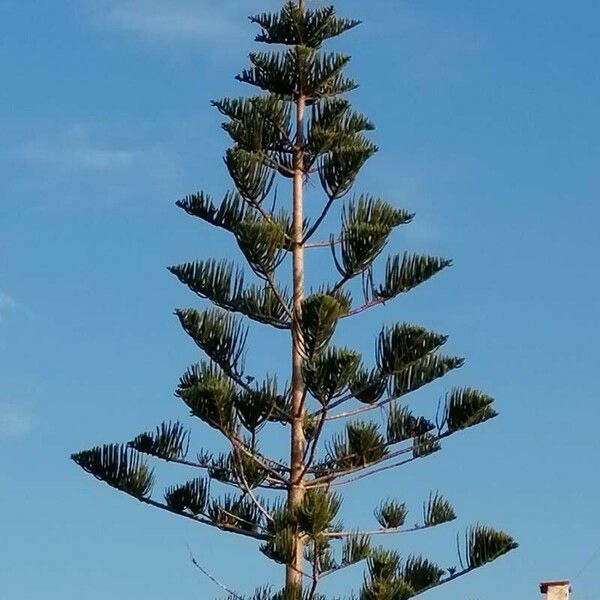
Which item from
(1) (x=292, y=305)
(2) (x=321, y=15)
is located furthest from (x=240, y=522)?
(2) (x=321, y=15)

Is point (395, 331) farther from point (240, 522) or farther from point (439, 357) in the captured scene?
point (240, 522)

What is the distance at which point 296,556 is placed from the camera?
473 inches

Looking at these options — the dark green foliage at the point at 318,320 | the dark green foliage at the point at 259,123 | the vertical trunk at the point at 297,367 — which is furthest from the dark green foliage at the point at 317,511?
the dark green foliage at the point at 259,123

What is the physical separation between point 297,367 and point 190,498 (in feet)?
3.59

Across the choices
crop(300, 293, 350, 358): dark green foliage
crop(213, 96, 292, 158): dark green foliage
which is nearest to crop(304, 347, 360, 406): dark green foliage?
crop(300, 293, 350, 358): dark green foliage

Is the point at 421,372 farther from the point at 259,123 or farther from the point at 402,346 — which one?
the point at 259,123

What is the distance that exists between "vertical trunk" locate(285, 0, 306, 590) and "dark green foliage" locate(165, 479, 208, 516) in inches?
23.1

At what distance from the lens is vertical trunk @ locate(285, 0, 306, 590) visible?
12070 mm

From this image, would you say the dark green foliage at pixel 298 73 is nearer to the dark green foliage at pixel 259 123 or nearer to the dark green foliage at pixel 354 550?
the dark green foliage at pixel 259 123

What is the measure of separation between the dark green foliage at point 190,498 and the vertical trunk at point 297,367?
587mm

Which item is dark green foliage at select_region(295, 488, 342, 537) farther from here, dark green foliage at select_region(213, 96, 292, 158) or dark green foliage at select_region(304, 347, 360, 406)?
dark green foliage at select_region(213, 96, 292, 158)

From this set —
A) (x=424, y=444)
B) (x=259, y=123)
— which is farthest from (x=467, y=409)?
(x=259, y=123)

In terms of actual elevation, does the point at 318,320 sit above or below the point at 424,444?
above

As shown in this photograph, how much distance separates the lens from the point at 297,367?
41.6ft
